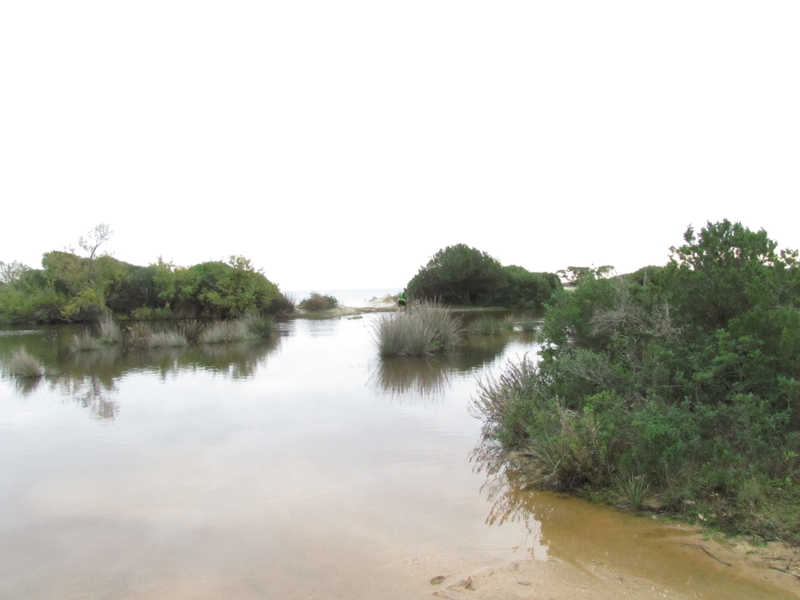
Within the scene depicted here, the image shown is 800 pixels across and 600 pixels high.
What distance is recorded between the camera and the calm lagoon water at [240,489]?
387 cm

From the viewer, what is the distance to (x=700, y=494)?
4.41 metres

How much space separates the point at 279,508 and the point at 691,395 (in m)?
3.97

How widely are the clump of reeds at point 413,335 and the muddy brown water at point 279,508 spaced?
435 cm

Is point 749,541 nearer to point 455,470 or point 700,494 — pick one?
point 700,494

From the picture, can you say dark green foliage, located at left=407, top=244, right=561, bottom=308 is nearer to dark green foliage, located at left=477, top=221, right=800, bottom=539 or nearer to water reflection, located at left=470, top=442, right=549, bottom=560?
dark green foliage, located at left=477, top=221, right=800, bottom=539

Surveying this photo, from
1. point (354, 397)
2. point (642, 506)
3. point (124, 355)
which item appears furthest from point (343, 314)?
point (642, 506)

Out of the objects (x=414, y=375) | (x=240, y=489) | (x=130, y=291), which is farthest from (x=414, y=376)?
(x=130, y=291)

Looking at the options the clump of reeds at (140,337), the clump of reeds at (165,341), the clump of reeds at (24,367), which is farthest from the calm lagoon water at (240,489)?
the clump of reeds at (140,337)

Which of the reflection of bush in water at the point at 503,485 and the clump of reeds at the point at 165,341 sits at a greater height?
the clump of reeds at the point at 165,341

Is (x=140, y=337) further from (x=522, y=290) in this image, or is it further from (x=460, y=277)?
(x=522, y=290)

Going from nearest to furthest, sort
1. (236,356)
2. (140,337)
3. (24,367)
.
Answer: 1. (24,367)
2. (236,356)
3. (140,337)

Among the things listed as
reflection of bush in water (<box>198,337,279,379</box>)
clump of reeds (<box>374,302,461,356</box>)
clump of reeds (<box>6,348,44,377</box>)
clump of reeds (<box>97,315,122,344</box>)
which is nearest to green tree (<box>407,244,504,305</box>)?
reflection of bush in water (<box>198,337,279,379</box>)

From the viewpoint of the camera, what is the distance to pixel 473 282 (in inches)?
1599

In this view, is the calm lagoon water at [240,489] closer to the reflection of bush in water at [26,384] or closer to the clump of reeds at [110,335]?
the reflection of bush in water at [26,384]
